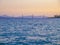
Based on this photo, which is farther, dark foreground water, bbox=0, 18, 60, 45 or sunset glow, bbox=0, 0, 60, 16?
sunset glow, bbox=0, 0, 60, 16

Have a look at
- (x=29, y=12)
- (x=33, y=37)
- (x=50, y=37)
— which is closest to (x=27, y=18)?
(x=29, y=12)

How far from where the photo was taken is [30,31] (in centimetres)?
211

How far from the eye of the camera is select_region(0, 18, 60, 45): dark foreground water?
202cm

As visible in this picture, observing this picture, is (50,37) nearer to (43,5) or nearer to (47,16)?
(47,16)

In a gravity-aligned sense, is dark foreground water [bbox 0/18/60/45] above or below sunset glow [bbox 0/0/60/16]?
below

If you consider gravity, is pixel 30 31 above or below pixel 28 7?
below

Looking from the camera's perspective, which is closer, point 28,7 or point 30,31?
point 30,31

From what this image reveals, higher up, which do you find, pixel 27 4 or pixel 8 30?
pixel 27 4

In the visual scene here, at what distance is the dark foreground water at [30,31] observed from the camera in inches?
79.5

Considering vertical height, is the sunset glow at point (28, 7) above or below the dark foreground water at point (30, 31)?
above

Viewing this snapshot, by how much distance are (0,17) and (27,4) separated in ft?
1.55

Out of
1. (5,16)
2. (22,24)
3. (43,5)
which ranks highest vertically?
(43,5)

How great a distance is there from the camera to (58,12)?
225 centimetres

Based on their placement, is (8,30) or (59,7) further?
(59,7)
